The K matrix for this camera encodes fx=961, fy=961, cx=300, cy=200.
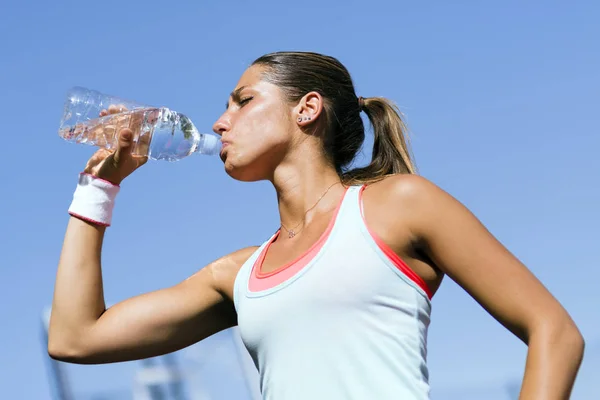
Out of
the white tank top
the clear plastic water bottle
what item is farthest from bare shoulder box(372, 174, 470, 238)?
the clear plastic water bottle

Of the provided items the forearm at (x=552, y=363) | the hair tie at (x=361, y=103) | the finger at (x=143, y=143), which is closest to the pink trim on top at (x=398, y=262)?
the forearm at (x=552, y=363)

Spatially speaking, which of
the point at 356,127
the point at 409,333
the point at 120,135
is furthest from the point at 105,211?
the point at 409,333

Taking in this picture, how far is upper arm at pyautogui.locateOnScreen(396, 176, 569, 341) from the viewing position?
2.87 m

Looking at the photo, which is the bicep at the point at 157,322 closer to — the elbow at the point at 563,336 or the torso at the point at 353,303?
the torso at the point at 353,303

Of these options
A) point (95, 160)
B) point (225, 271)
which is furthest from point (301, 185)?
point (95, 160)

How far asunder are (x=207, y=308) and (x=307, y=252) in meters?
0.60

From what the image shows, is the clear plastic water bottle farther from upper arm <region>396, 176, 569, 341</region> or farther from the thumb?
upper arm <region>396, 176, 569, 341</region>

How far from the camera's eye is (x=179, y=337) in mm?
3584

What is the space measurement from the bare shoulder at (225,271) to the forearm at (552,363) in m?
1.19

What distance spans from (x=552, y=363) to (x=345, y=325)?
630 millimetres

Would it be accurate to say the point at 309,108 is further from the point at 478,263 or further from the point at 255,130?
the point at 478,263

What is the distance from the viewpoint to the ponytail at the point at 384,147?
11.9 ft

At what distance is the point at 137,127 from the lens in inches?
181

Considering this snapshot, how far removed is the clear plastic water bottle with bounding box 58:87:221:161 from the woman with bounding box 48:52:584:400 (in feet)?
2.56
